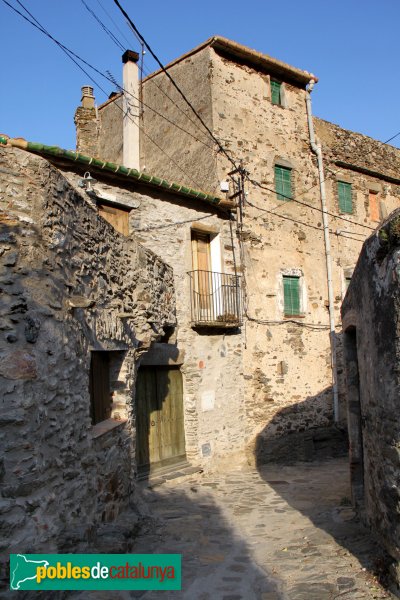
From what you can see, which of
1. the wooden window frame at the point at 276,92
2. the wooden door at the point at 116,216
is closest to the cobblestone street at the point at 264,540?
the wooden door at the point at 116,216

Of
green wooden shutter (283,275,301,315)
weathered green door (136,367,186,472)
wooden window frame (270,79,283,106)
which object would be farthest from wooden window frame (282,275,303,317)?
wooden window frame (270,79,283,106)

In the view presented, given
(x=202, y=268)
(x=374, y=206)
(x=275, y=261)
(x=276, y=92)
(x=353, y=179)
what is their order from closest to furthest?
(x=202, y=268) < (x=275, y=261) < (x=276, y=92) < (x=353, y=179) < (x=374, y=206)

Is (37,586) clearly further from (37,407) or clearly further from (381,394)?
(381,394)

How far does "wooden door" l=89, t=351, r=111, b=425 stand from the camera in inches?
211

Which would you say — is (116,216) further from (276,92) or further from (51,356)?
(276,92)

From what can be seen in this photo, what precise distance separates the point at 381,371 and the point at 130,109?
11.1 meters

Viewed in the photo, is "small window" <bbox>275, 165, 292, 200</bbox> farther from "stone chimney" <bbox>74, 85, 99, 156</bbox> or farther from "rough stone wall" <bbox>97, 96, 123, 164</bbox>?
"stone chimney" <bbox>74, 85, 99, 156</bbox>

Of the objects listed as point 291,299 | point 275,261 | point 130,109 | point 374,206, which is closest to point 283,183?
point 275,261

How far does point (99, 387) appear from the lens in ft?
18.3

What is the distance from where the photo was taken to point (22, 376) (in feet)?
11.4

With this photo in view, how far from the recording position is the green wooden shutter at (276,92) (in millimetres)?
13484

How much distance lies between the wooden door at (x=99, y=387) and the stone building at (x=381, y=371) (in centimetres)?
283

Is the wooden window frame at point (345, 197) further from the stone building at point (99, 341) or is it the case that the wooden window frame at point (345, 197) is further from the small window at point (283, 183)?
the stone building at point (99, 341)

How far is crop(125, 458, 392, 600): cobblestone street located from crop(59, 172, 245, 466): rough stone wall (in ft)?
4.59
